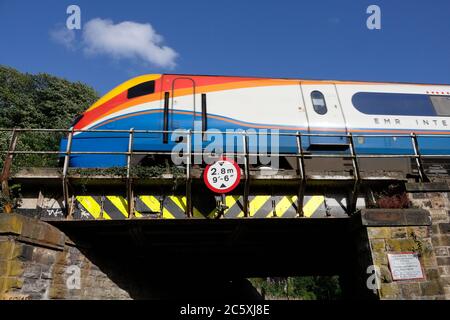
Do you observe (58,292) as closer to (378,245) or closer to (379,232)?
(378,245)

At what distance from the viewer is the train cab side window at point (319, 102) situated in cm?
1016

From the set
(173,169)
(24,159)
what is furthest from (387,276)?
(24,159)

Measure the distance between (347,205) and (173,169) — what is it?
4.16 meters

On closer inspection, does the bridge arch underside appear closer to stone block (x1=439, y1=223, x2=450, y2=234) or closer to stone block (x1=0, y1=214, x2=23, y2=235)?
stone block (x1=0, y1=214, x2=23, y2=235)

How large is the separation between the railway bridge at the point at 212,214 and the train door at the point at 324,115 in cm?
30

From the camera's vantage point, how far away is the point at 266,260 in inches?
535

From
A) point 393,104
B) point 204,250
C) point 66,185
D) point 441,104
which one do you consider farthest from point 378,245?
point 66,185

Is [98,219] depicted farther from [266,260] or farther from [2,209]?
[266,260]

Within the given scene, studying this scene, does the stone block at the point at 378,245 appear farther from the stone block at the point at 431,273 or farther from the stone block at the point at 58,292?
the stone block at the point at 58,292

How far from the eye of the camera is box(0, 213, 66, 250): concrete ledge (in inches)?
269

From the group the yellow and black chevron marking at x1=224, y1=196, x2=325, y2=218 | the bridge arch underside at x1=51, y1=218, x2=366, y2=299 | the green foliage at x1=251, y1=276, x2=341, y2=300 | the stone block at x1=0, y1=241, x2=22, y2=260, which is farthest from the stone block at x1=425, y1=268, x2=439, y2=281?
the green foliage at x1=251, y1=276, x2=341, y2=300

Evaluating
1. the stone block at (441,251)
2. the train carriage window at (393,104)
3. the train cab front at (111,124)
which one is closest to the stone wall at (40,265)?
the train cab front at (111,124)

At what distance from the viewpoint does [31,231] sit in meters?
7.23

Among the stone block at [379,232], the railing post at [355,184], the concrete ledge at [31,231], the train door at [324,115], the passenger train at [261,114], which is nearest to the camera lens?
A: the concrete ledge at [31,231]
